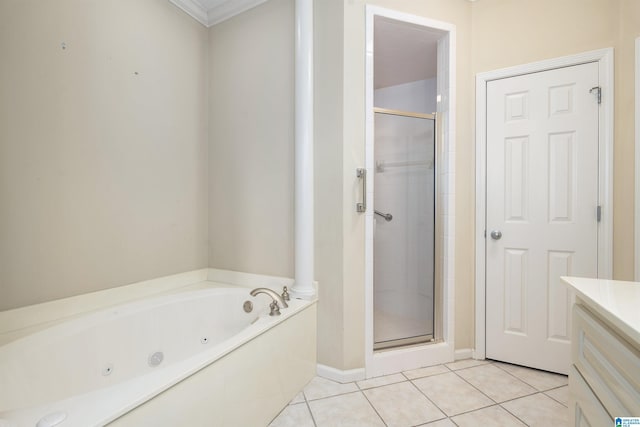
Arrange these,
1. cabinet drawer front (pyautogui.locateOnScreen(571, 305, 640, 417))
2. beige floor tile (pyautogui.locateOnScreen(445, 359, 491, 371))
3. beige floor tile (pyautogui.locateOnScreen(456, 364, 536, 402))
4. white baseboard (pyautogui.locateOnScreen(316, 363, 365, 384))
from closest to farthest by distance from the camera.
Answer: cabinet drawer front (pyautogui.locateOnScreen(571, 305, 640, 417))
beige floor tile (pyautogui.locateOnScreen(456, 364, 536, 402))
white baseboard (pyautogui.locateOnScreen(316, 363, 365, 384))
beige floor tile (pyautogui.locateOnScreen(445, 359, 491, 371))

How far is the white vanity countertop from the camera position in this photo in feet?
1.87

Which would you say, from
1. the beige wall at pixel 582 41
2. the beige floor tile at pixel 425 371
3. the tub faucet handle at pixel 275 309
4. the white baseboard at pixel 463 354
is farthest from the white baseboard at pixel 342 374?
the beige wall at pixel 582 41

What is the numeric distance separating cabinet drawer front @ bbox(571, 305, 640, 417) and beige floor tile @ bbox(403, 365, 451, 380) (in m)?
1.06

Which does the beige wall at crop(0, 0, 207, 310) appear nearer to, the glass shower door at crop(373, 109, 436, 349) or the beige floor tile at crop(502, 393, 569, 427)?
the glass shower door at crop(373, 109, 436, 349)

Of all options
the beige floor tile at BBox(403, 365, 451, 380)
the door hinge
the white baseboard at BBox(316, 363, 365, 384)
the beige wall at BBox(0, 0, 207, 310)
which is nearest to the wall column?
the white baseboard at BBox(316, 363, 365, 384)

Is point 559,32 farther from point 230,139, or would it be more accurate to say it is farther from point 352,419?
point 352,419

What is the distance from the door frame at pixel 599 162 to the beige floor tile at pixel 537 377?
17 cm

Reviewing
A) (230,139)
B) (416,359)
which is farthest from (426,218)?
(230,139)

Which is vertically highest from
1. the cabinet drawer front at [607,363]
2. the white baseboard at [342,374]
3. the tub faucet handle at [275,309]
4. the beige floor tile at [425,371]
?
the cabinet drawer front at [607,363]

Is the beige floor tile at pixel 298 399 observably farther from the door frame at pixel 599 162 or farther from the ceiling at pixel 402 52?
the ceiling at pixel 402 52

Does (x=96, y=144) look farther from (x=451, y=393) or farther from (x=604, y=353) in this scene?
(x=451, y=393)

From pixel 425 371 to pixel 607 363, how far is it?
130 centimetres

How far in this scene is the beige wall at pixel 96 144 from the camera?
1275mm

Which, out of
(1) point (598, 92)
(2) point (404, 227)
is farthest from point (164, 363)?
(1) point (598, 92)
